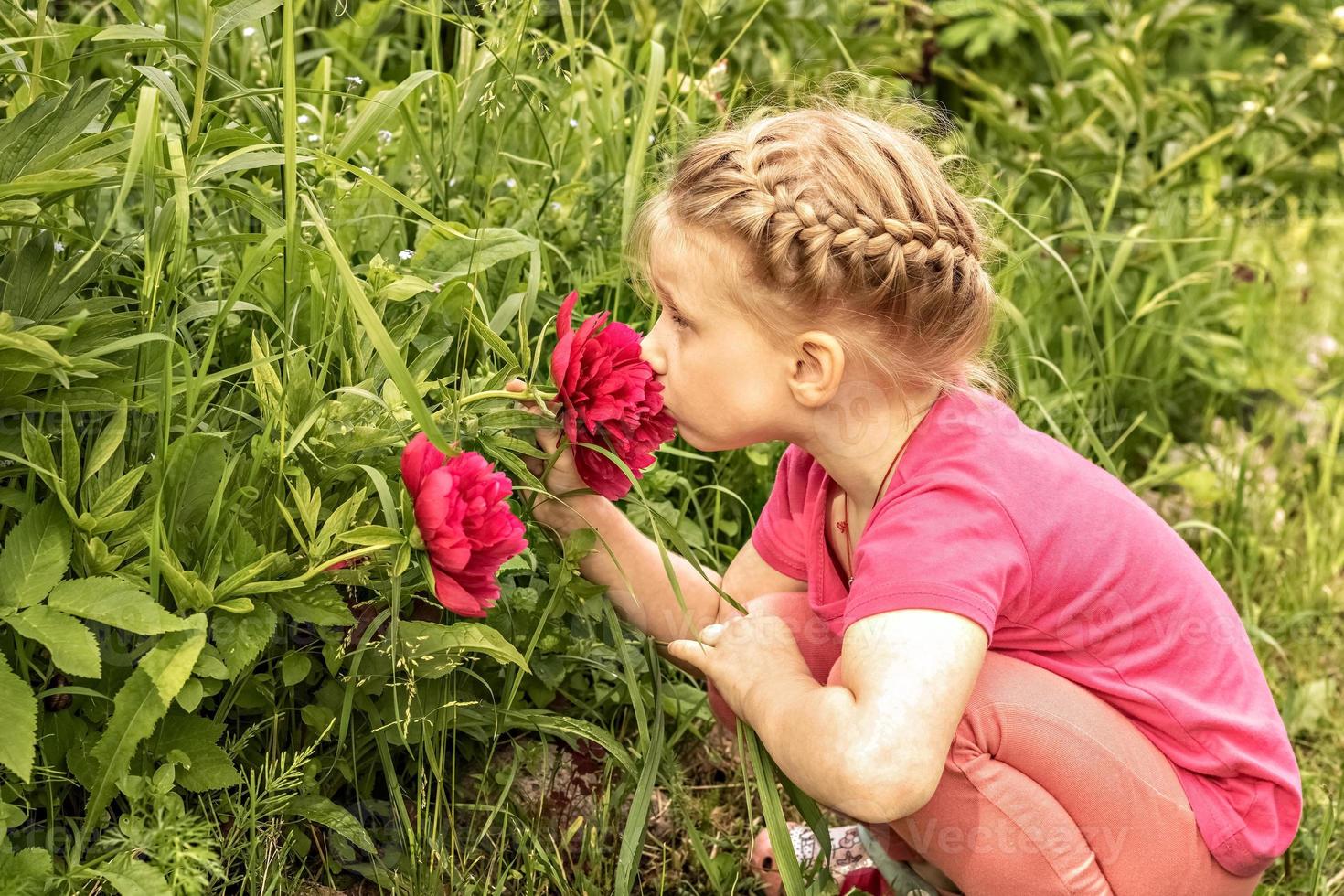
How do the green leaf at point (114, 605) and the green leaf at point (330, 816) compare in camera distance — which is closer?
the green leaf at point (114, 605)

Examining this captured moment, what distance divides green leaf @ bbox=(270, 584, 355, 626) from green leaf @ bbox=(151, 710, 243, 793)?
13 centimetres

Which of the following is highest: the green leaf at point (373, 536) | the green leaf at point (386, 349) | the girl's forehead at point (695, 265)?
the green leaf at point (386, 349)

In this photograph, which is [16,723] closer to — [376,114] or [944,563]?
[376,114]

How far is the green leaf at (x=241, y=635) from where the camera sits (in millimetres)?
1224

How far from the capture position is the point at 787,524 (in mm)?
1668

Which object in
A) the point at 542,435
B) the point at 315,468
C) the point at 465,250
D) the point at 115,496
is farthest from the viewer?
the point at 465,250

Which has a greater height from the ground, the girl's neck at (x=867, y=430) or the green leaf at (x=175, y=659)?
the girl's neck at (x=867, y=430)

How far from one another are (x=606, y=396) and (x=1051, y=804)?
0.62 m

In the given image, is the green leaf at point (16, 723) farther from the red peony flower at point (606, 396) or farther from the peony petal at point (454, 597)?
the red peony flower at point (606, 396)

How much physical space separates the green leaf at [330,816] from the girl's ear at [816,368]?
63cm

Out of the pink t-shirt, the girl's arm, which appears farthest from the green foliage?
the pink t-shirt

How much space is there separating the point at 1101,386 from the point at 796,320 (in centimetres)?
107

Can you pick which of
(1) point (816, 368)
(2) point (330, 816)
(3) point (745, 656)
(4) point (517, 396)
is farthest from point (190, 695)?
(1) point (816, 368)
